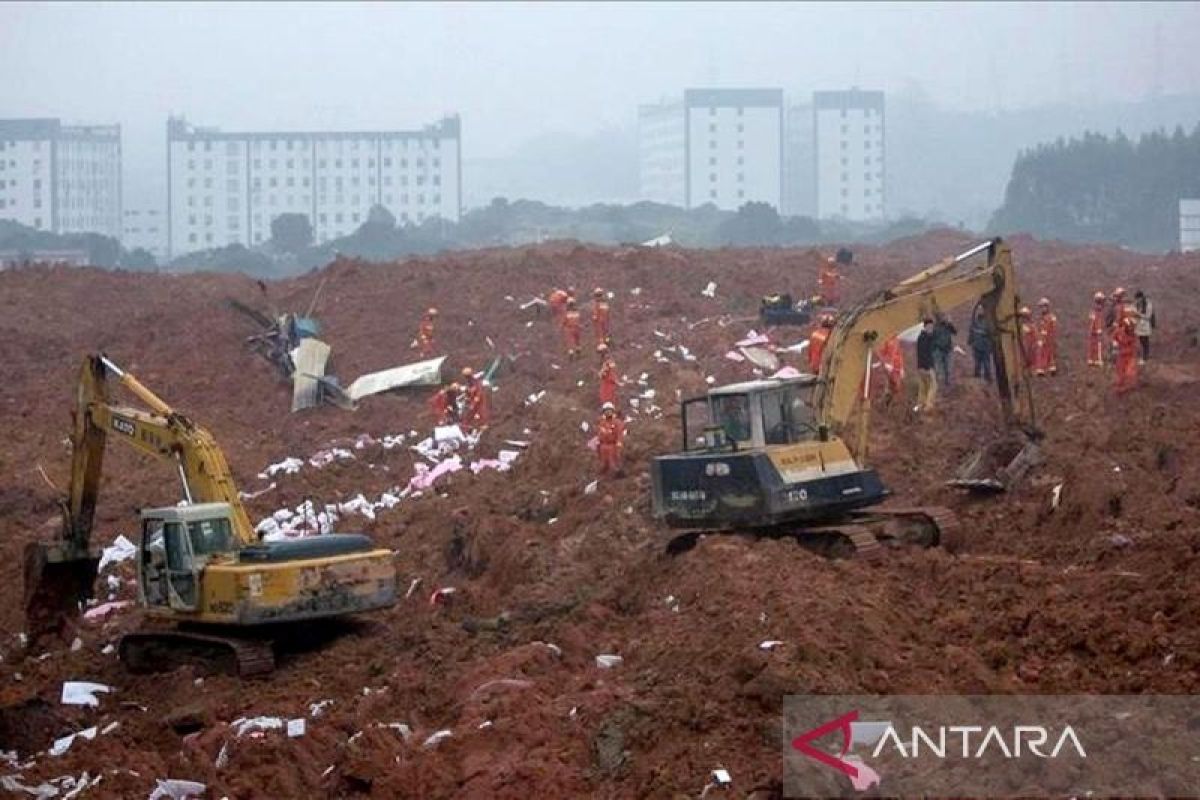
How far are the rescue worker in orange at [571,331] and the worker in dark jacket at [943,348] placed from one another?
287 inches

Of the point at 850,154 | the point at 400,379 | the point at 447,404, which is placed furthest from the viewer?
the point at 850,154

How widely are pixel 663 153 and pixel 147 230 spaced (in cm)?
3142

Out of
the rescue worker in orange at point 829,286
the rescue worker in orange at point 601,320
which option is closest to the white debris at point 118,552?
the rescue worker in orange at point 601,320

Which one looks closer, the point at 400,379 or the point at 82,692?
the point at 82,692

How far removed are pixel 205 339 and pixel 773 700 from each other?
81.3ft

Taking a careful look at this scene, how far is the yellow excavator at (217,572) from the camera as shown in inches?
631

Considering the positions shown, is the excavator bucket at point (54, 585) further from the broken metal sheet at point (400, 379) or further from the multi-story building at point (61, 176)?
the multi-story building at point (61, 176)

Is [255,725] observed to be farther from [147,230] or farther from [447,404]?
[147,230]

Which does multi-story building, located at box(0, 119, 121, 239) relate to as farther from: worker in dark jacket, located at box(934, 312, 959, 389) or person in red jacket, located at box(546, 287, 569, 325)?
worker in dark jacket, located at box(934, 312, 959, 389)

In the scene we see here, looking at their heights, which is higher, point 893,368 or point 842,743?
point 893,368

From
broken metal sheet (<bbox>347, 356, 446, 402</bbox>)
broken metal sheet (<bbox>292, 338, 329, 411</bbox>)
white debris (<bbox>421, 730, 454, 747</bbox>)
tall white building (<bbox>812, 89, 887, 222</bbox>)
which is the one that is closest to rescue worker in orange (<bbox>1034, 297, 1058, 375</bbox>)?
broken metal sheet (<bbox>347, 356, 446, 402</bbox>)

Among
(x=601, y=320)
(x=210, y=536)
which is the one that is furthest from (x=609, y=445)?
(x=601, y=320)

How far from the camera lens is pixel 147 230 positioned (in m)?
98.2

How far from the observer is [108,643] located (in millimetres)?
18109
